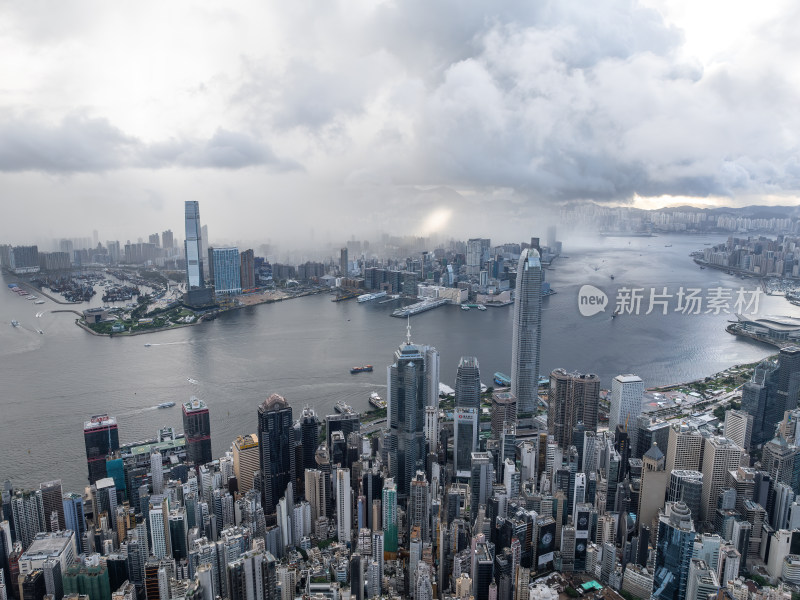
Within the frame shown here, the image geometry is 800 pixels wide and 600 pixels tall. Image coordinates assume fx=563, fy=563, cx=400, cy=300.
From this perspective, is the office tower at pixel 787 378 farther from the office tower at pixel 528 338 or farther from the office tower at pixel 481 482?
the office tower at pixel 481 482

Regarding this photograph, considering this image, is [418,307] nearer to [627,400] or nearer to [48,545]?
[627,400]

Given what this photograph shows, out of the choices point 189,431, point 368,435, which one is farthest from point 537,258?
point 189,431

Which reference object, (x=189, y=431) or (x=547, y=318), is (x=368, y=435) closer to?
(x=189, y=431)

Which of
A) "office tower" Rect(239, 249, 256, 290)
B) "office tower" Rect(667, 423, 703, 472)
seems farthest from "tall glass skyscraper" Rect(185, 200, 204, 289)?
"office tower" Rect(667, 423, 703, 472)

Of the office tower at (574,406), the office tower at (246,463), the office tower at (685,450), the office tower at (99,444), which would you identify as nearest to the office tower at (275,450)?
the office tower at (246,463)

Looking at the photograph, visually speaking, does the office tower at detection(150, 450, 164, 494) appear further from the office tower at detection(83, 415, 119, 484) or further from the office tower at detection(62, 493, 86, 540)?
the office tower at detection(62, 493, 86, 540)
